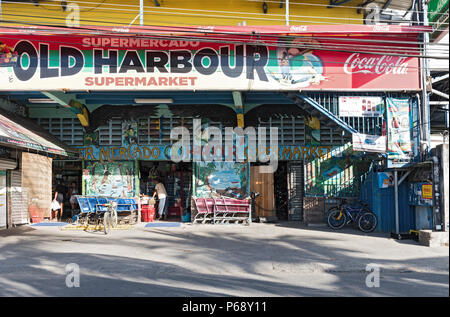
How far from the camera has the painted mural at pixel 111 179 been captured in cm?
1650

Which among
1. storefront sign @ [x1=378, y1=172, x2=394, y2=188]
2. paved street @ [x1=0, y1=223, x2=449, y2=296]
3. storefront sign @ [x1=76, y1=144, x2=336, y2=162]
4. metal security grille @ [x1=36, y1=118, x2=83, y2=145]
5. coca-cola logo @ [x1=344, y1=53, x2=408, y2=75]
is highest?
coca-cola logo @ [x1=344, y1=53, x2=408, y2=75]

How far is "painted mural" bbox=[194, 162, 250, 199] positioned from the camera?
16.2 m

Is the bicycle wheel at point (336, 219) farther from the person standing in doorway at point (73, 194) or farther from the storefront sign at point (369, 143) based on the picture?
Answer: the person standing in doorway at point (73, 194)

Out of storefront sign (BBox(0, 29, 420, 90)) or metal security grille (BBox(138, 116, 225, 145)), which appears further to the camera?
metal security grille (BBox(138, 116, 225, 145))

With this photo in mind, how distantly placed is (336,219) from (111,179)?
8995 millimetres

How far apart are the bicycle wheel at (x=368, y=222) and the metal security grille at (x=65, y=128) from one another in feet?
37.0

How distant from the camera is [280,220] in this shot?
56.5ft

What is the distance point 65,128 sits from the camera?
16.6 meters

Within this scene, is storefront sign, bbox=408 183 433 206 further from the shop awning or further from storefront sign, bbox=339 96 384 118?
the shop awning

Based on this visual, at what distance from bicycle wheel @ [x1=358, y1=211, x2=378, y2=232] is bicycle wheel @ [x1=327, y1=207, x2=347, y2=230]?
0.71 metres

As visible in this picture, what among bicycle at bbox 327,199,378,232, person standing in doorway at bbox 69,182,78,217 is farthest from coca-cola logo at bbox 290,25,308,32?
person standing in doorway at bbox 69,182,78,217

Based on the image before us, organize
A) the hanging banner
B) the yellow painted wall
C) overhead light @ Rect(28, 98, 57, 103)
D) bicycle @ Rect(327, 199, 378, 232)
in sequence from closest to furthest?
1. the hanging banner
2. bicycle @ Rect(327, 199, 378, 232)
3. overhead light @ Rect(28, 98, 57, 103)
4. the yellow painted wall

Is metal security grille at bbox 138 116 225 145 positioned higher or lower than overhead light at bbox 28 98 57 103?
lower

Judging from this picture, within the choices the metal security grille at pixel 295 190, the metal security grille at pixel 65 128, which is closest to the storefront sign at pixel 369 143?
the metal security grille at pixel 295 190
